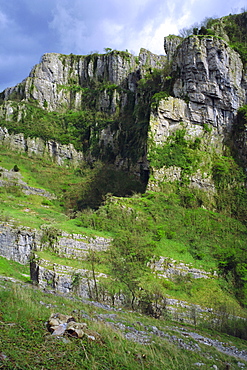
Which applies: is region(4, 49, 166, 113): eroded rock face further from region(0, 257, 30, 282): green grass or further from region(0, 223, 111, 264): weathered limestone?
region(0, 257, 30, 282): green grass

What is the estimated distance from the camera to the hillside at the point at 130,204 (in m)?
10.8

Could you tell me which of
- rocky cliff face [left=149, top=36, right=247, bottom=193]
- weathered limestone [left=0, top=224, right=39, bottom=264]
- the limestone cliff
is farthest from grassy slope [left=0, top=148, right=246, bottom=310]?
rocky cliff face [left=149, top=36, right=247, bottom=193]

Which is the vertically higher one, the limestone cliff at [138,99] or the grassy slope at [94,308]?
the limestone cliff at [138,99]

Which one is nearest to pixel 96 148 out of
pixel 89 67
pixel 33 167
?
pixel 33 167

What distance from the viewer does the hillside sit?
424 inches

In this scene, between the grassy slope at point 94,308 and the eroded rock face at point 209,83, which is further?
the eroded rock face at point 209,83

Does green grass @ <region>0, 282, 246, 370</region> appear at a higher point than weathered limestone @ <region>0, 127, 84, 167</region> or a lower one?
lower

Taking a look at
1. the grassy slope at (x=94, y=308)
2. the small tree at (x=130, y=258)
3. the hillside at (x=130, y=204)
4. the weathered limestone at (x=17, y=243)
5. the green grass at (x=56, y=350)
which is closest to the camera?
the green grass at (x=56, y=350)

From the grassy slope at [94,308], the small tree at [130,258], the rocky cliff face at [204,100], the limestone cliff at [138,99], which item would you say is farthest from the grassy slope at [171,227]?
the rocky cliff face at [204,100]

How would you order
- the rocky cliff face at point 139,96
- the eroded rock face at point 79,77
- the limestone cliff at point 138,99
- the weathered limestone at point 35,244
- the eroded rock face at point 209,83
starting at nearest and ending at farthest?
the weathered limestone at point 35,244 < the limestone cliff at point 138,99 < the rocky cliff face at point 139,96 < the eroded rock face at point 209,83 < the eroded rock face at point 79,77

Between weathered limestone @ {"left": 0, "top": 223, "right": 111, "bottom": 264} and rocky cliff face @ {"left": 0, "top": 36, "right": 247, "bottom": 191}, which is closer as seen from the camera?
weathered limestone @ {"left": 0, "top": 223, "right": 111, "bottom": 264}

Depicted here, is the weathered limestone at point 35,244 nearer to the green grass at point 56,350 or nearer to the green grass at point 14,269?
the green grass at point 14,269

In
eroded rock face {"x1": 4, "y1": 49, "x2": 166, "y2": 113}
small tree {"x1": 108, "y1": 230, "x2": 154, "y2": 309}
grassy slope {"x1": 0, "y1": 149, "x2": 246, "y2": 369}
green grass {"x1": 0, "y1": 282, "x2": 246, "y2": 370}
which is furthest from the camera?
eroded rock face {"x1": 4, "y1": 49, "x2": 166, "y2": 113}

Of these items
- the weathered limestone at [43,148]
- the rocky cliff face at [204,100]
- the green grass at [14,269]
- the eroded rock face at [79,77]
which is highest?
the eroded rock face at [79,77]
